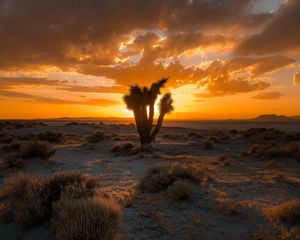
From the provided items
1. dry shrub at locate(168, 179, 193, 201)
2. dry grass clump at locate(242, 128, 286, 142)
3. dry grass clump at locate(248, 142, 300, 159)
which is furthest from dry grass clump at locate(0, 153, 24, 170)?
dry grass clump at locate(242, 128, 286, 142)

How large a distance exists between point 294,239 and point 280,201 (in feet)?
11.5

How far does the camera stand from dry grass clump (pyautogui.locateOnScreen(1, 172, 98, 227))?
6.33 metres

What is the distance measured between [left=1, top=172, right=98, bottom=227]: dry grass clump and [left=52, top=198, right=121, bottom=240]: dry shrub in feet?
1.93

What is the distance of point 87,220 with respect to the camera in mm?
4918

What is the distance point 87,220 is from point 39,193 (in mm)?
2488

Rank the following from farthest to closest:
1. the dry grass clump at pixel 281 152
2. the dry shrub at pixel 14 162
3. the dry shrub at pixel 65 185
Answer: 1. the dry grass clump at pixel 281 152
2. the dry shrub at pixel 14 162
3. the dry shrub at pixel 65 185

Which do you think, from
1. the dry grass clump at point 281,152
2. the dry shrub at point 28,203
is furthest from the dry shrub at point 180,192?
the dry grass clump at point 281,152

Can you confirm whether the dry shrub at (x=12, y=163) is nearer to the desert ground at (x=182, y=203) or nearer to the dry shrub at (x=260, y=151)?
the desert ground at (x=182, y=203)

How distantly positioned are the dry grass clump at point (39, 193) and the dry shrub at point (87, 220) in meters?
0.59

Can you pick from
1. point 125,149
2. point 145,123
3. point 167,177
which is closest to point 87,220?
point 167,177

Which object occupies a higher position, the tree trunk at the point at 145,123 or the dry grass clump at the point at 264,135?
the tree trunk at the point at 145,123

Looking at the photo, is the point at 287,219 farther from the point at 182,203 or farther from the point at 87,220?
the point at 87,220

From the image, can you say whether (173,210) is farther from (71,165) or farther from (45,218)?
(71,165)

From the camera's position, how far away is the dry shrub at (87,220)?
4.86m
